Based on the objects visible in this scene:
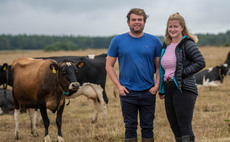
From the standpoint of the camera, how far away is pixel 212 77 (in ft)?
54.7

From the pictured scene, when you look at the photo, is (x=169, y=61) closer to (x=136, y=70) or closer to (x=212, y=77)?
(x=136, y=70)

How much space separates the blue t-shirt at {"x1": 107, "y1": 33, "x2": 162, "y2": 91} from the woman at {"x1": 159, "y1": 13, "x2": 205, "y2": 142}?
0.21 metres

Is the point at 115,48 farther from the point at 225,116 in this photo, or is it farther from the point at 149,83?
the point at 225,116

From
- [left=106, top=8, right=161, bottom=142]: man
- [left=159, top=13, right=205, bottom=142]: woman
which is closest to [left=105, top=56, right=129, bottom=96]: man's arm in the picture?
[left=106, top=8, right=161, bottom=142]: man

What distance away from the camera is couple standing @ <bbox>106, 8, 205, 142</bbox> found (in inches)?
167

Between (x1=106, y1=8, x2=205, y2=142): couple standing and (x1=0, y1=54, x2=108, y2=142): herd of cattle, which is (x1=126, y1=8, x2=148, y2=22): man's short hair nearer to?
(x1=106, y1=8, x2=205, y2=142): couple standing

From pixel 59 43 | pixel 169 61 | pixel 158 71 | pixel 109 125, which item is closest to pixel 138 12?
pixel 169 61

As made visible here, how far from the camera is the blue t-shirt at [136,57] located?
174 inches

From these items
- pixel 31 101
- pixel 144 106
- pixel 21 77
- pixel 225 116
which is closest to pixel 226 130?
pixel 225 116

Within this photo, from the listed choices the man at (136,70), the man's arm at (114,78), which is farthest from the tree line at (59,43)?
the man at (136,70)

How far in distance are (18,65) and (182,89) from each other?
203 inches

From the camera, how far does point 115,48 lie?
4.52m

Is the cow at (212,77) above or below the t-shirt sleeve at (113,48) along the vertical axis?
below

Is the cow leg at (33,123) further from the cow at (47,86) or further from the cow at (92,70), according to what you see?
the cow at (92,70)
